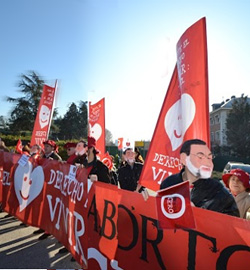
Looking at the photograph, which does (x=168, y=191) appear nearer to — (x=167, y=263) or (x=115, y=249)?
(x=167, y=263)

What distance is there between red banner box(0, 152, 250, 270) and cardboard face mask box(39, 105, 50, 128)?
213 centimetres

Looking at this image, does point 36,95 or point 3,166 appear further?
point 36,95

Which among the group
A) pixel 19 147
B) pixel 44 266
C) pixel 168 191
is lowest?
pixel 44 266

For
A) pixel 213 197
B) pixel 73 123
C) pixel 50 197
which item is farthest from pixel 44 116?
pixel 73 123

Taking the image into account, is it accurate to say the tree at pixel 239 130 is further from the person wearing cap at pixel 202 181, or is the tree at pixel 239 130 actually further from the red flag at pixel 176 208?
the red flag at pixel 176 208

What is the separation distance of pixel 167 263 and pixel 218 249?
506 millimetres

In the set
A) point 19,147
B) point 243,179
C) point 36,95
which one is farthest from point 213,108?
point 243,179

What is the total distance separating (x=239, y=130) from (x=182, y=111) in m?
37.0

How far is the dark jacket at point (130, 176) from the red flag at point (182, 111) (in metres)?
2.29

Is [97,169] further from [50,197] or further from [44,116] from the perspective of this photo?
[44,116]

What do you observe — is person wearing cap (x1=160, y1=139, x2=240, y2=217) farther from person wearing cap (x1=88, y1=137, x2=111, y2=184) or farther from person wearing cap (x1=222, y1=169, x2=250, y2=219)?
person wearing cap (x1=88, y1=137, x2=111, y2=184)

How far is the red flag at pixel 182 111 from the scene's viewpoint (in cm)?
235

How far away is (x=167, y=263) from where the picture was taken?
83.8 inches

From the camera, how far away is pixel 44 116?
7.30 m
